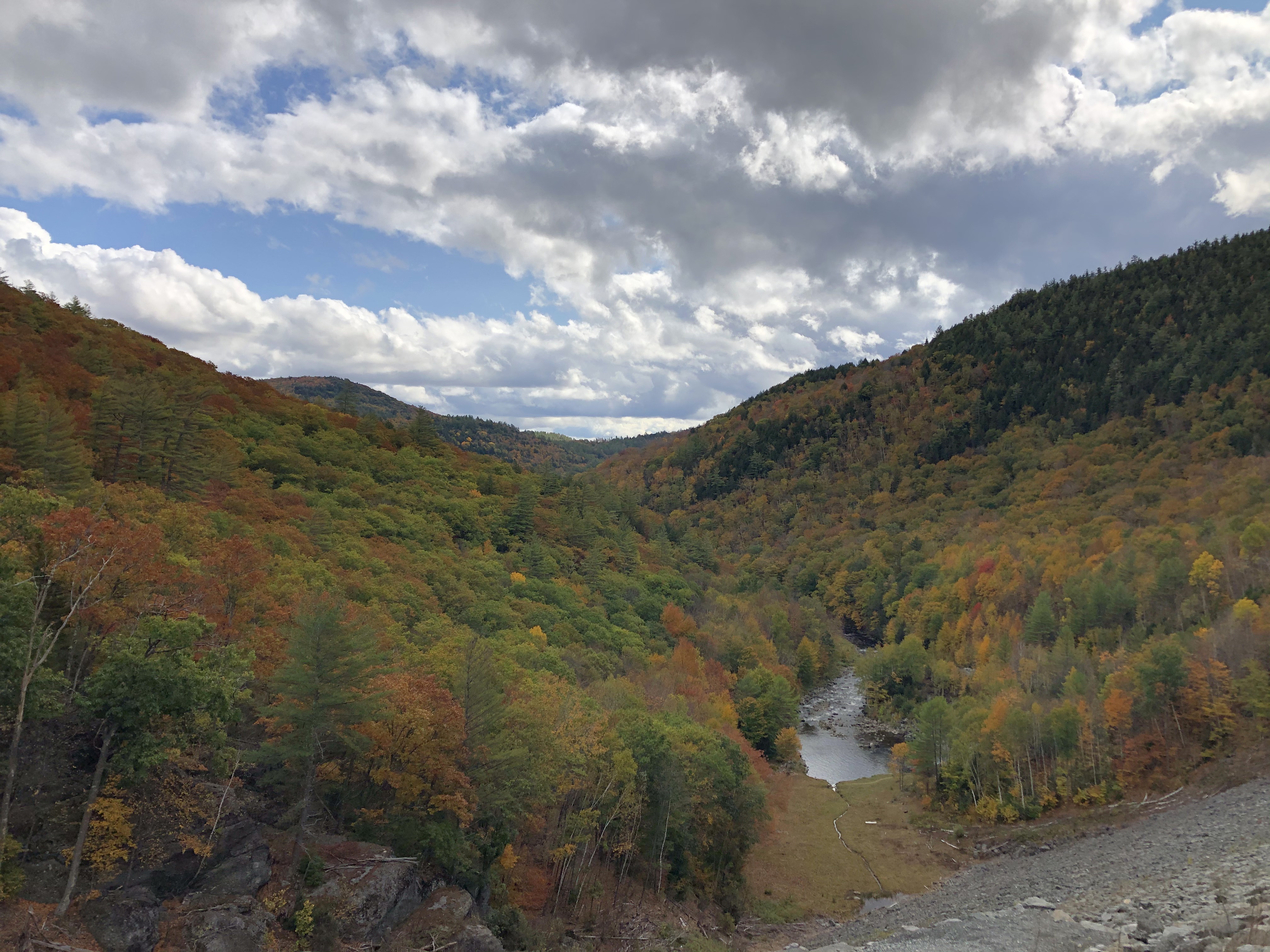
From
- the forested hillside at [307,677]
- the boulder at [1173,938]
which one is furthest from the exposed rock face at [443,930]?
the boulder at [1173,938]

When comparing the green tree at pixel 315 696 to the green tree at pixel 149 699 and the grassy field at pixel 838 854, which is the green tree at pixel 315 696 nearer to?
the green tree at pixel 149 699

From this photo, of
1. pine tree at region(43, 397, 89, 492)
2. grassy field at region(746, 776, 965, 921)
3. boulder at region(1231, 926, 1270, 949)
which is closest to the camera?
boulder at region(1231, 926, 1270, 949)

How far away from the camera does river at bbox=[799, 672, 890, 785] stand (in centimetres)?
9360

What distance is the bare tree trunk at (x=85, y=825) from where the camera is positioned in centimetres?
2133

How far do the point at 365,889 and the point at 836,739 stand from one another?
94354mm

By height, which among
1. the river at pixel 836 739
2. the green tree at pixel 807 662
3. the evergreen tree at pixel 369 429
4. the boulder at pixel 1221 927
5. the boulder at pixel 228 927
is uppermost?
the evergreen tree at pixel 369 429

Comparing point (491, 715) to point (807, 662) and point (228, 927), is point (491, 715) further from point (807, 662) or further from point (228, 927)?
point (807, 662)

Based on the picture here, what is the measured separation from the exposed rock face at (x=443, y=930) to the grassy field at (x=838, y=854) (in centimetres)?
3095

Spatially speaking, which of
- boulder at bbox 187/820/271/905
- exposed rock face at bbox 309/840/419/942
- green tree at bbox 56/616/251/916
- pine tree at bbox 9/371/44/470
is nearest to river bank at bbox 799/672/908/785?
exposed rock face at bbox 309/840/419/942

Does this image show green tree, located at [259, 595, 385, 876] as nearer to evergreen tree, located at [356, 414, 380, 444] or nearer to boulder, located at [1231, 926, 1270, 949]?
boulder, located at [1231, 926, 1270, 949]

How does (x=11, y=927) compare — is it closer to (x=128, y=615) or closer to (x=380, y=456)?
(x=128, y=615)

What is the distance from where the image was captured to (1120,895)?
39625mm

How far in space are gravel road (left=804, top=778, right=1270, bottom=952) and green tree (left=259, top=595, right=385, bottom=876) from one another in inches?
1191

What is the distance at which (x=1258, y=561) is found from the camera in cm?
9281
